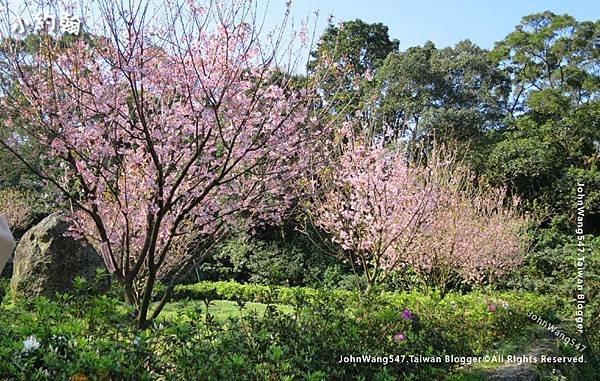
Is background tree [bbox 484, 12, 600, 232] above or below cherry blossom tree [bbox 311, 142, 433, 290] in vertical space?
above

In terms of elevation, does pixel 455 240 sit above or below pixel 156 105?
below

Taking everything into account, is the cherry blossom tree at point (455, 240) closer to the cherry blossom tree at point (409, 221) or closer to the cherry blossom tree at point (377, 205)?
the cherry blossom tree at point (409, 221)

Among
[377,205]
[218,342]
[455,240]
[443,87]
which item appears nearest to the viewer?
[218,342]

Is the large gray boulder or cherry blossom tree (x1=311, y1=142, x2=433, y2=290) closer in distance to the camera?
cherry blossom tree (x1=311, y1=142, x2=433, y2=290)

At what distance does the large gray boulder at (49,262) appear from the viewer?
751 centimetres

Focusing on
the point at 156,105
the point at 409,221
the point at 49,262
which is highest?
the point at 156,105

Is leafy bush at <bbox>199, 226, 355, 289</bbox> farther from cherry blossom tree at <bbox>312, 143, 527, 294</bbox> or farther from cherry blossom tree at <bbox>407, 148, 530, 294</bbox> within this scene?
cherry blossom tree at <bbox>407, 148, 530, 294</bbox>

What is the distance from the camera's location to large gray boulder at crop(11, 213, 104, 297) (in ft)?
24.6

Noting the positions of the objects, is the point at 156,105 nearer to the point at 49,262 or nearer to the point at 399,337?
the point at 399,337

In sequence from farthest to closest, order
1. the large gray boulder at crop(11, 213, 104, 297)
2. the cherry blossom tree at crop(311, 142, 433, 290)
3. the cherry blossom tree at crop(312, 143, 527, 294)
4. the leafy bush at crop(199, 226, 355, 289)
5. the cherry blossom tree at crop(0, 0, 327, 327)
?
A: the leafy bush at crop(199, 226, 355, 289)
the large gray boulder at crop(11, 213, 104, 297)
the cherry blossom tree at crop(312, 143, 527, 294)
the cherry blossom tree at crop(311, 142, 433, 290)
the cherry blossom tree at crop(0, 0, 327, 327)

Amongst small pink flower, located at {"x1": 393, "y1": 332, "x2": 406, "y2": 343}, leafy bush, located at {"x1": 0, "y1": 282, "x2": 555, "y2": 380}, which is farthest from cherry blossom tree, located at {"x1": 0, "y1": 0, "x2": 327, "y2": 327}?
small pink flower, located at {"x1": 393, "y1": 332, "x2": 406, "y2": 343}

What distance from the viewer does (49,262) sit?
7.55 m

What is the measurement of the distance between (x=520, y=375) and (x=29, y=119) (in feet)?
12.5

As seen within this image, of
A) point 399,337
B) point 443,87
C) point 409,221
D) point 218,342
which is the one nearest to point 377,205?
point 409,221
